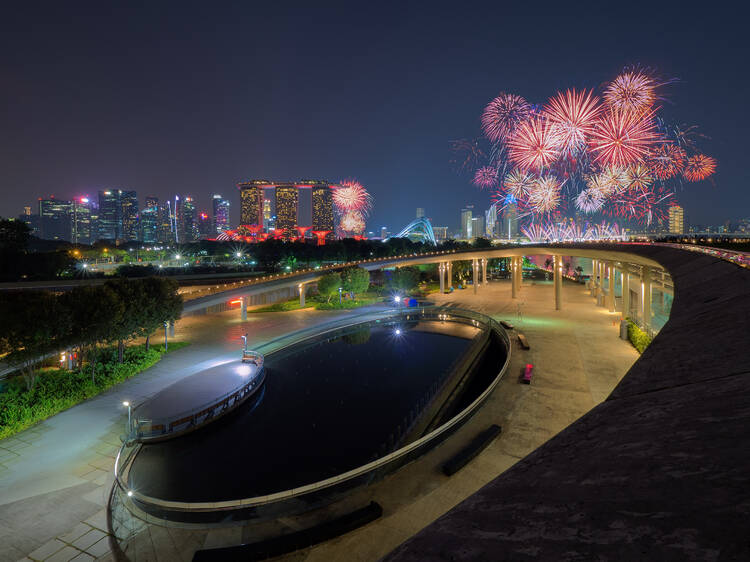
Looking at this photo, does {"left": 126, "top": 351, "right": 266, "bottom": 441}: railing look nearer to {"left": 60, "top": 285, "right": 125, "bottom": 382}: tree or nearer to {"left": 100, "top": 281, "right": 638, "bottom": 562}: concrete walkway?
{"left": 100, "top": 281, "right": 638, "bottom": 562}: concrete walkway

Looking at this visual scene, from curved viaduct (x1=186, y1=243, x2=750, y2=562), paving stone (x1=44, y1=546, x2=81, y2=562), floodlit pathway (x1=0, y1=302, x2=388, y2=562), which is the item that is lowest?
paving stone (x1=44, y1=546, x2=81, y2=562)

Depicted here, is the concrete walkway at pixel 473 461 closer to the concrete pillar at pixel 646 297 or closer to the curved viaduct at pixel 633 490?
the concrete pillar at pixel 646 297

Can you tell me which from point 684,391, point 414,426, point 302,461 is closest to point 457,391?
point 414,426

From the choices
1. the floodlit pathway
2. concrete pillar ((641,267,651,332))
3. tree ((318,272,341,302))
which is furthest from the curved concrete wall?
tree ((318,272,341,302))

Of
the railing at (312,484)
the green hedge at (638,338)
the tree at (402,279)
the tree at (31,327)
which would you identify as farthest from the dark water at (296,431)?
the tree at (402,279)

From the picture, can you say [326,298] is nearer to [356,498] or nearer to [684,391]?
[356,498]

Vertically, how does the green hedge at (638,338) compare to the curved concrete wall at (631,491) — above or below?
below
